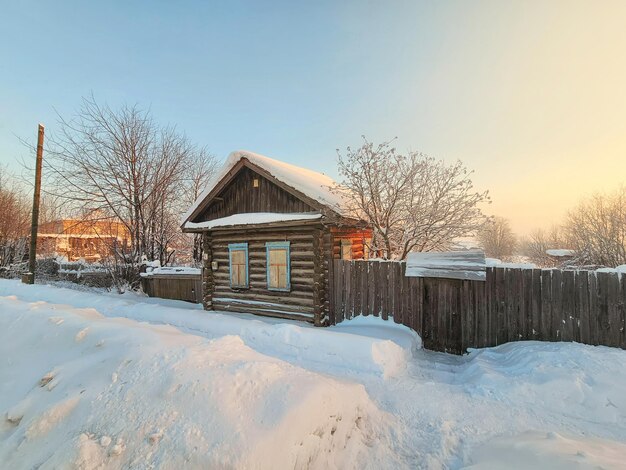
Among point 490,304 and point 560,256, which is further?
point 560,256

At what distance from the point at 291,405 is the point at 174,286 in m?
13.9

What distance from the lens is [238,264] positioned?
11.7 meters

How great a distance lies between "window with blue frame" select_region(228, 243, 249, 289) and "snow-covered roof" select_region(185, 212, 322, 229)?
1014 millimetres

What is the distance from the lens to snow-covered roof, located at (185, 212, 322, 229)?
9.81 metres

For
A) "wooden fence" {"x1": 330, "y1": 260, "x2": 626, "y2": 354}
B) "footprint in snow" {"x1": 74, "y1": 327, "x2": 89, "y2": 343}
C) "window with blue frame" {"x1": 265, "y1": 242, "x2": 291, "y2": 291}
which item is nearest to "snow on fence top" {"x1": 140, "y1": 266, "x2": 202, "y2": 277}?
"window with blue frame" {"x1": 265, "y1": 242, "x2": 291, "y2": 291}

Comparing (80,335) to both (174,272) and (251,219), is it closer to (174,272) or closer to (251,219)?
(251,219)

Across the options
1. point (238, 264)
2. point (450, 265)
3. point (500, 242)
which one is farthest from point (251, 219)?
point (500, 242)

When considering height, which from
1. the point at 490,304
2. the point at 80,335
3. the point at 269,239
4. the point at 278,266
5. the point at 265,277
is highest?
the point at 269,239

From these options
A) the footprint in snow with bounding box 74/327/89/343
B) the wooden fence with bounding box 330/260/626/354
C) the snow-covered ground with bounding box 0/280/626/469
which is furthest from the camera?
the wooden fence with bounding box 330/260/626/354

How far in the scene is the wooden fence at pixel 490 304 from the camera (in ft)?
20.4

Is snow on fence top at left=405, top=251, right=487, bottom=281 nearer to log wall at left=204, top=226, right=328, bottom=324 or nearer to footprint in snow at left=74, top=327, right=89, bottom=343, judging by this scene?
log wall at left=204, top=226, right=328, bottom=324

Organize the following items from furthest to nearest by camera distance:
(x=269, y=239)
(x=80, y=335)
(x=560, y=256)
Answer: (x=560, y=256) < (x=269, y=239) < (x=80, y=335)

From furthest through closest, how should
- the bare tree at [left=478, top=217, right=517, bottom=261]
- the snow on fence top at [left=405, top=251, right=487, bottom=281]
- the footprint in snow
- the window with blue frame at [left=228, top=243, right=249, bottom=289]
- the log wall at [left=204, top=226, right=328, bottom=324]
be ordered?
the bare tree at [left=478, top=217, right=517, bottom=261]
the window with blue frame at [left=228, top=243, right=249, bottom=289]
the log wall at [left=204, top=226, right=328, bottom=324]
the snow on fence top at [left=405, top=251, right=487, bottom=281]
the footprint in snow

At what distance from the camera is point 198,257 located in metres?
24.5
